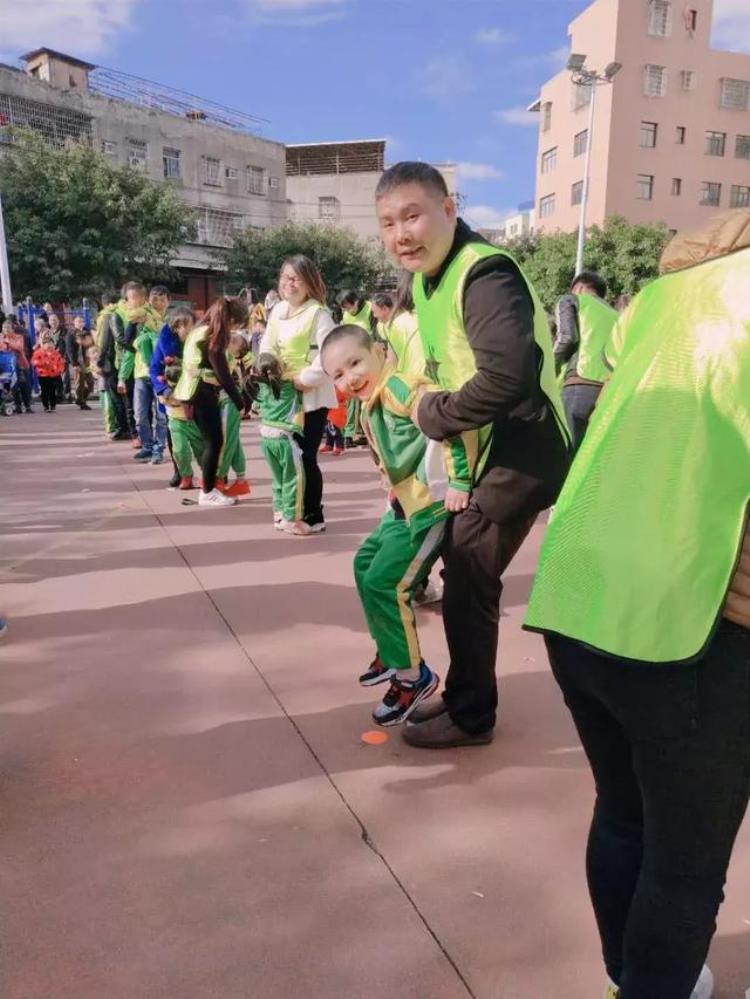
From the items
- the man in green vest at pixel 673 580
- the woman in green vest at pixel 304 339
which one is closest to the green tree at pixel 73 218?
the woman in green vest at pixel 304 339

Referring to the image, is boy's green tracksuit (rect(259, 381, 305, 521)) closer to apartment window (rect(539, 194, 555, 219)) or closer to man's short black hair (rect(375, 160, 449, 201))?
man's short black hair (rect(375, 160, 449, 201))

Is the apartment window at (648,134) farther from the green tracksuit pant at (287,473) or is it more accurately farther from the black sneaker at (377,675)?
the black sneaker at (377,675)

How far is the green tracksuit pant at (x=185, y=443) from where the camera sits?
22.2 ft

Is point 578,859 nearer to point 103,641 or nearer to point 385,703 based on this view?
point 385,703

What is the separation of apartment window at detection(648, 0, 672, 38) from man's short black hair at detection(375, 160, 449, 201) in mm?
42212

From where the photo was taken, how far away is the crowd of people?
3.86 ft

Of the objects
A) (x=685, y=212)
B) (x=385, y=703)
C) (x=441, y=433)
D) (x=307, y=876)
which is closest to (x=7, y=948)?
(x=307, y=876)

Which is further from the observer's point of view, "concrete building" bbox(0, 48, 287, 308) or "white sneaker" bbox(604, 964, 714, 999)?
"concrete building" bbox(0, 48, 287, 308)

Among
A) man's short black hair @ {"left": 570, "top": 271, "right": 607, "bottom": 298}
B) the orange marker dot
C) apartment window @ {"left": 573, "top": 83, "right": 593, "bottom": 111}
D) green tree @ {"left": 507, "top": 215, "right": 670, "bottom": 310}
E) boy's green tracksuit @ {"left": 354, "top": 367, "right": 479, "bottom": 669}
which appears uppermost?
apartment window @ {"left": 573, "top": 83, "right": 593, "bottom": 111}

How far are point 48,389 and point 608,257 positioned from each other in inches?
920

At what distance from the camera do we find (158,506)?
6672 mm

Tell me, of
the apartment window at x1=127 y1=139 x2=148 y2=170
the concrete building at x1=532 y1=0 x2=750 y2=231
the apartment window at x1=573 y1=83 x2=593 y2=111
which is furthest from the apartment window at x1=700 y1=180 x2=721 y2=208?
the apartment window at x1=127 y1=139 x2=148 y2=170

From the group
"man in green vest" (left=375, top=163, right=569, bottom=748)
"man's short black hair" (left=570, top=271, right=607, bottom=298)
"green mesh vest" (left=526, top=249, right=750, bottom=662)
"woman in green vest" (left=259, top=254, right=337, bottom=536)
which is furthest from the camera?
"man's short black hair" (left=570, top=271, right=607, bottom=298)

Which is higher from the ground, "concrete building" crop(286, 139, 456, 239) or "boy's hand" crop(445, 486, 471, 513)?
"concrete building" crop(286, 139, 456, 239)
